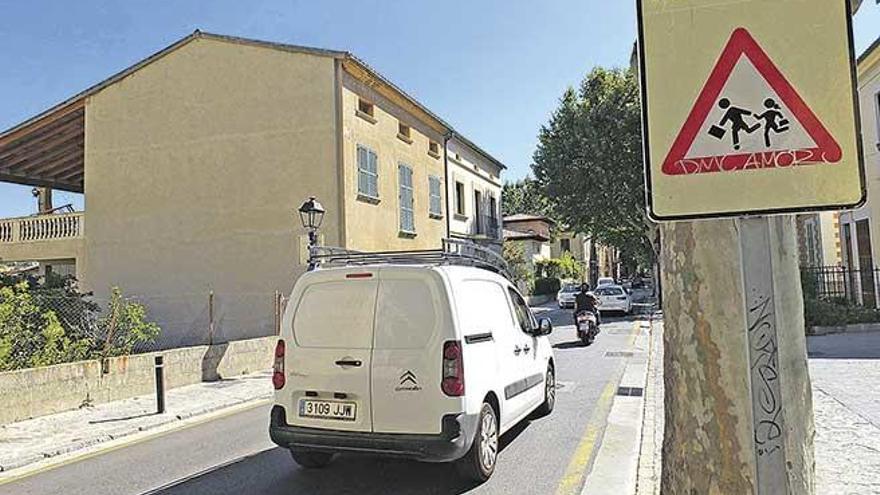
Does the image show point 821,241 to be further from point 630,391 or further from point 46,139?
point 46,139

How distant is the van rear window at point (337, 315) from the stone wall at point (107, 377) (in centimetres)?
572

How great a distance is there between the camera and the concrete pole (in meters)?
1.61

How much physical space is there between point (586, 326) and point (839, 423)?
1033 centimetres

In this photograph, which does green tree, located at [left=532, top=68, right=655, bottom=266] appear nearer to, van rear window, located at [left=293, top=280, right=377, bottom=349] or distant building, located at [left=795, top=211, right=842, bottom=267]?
distant building, located at [left=795, top=211, right=842, bottom=267]

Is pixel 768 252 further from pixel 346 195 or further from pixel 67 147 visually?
pixel 67 147

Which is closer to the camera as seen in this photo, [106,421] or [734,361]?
[734,361]

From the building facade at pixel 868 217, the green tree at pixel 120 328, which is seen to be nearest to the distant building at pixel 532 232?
the building facade at pixel 868 217

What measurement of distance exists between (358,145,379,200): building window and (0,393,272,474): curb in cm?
968

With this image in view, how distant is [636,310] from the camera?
3106 centimetres

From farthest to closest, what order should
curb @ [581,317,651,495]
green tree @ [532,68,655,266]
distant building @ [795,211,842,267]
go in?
green tree @ [532,68,655,266] → distant building @ [795,211,842,267] → curb @ [581,317,651,495]

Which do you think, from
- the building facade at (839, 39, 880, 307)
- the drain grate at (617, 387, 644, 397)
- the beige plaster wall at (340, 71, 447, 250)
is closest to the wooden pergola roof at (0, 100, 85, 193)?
the beige plaster wall at (340, 71, 447, 250)

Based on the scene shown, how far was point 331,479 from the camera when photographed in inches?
231

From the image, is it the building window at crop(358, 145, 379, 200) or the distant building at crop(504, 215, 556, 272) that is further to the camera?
the distant building at crop(504, 215, 556, 272)

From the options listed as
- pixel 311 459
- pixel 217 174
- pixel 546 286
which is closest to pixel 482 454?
pixel 311 459
